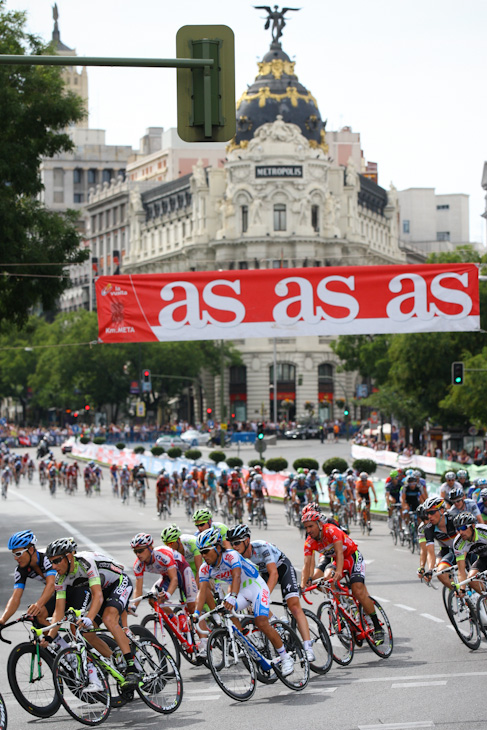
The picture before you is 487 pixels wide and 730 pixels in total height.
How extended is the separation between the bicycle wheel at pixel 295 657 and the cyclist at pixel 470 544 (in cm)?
291

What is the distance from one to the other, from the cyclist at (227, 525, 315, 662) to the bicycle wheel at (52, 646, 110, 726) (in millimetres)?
1972

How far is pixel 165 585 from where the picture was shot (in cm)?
1307

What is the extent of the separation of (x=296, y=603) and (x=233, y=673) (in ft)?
3.54

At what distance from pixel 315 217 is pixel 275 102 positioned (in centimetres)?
990

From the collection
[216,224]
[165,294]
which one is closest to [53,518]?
[165,294]

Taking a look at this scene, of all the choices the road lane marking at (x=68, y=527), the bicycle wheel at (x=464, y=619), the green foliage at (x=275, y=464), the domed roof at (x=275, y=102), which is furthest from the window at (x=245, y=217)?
the bicycle wheel at (x=464, y=619)

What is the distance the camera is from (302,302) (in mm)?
20578

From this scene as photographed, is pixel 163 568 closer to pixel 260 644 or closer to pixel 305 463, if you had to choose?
pixel 260 644

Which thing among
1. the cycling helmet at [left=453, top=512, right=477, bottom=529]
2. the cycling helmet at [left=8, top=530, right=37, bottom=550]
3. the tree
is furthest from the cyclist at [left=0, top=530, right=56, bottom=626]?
the tree

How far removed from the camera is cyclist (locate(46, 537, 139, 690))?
11.0 m

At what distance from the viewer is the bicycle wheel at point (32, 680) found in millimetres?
10727

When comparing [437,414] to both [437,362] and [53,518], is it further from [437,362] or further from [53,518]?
[53,518]

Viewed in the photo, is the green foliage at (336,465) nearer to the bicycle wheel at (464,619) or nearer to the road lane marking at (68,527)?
the road lane marking at (68,527)

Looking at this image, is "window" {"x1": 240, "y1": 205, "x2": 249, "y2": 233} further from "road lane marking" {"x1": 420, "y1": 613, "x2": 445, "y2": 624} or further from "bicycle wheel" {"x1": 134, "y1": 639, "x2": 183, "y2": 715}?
"bicycle wheel" {"x1": 134, "y1": 639, "x2": 183, "y2": 715}
